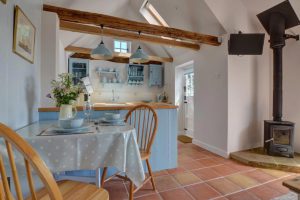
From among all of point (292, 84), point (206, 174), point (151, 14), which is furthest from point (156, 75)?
point (206, 174)

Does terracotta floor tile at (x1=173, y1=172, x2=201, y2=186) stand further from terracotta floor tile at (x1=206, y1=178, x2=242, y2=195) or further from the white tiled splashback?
the white tiled splashback

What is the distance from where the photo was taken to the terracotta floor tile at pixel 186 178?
217cm

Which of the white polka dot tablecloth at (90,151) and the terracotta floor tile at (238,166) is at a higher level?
the white polka dot tablecloth at (90,151)

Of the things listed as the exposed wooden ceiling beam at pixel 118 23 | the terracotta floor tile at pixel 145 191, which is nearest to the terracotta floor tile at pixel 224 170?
the terracotta floor tile at pixel 145 191

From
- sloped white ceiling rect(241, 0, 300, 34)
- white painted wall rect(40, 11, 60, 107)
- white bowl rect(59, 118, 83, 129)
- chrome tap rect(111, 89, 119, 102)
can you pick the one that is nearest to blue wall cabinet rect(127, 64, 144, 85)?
chrome tap rect(111, 89, 119, 102)

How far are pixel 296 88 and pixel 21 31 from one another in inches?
155

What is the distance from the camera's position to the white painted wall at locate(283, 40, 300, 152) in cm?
295

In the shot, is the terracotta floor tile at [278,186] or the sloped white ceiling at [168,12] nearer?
the terracotta floor tile at [278,186]

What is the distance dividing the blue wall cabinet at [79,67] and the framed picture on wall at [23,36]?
321cm

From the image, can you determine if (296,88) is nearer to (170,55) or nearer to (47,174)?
(170,55)

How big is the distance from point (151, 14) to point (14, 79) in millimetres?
4075

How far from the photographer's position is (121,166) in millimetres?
1243

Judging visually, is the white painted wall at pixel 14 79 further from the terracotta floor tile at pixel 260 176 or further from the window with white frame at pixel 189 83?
the window with white frame at pixel 189 83

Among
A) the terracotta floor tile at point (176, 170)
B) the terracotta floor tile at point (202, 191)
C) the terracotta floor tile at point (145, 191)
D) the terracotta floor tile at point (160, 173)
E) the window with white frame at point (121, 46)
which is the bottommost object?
the terracotta floor tile at point (145, 191)
